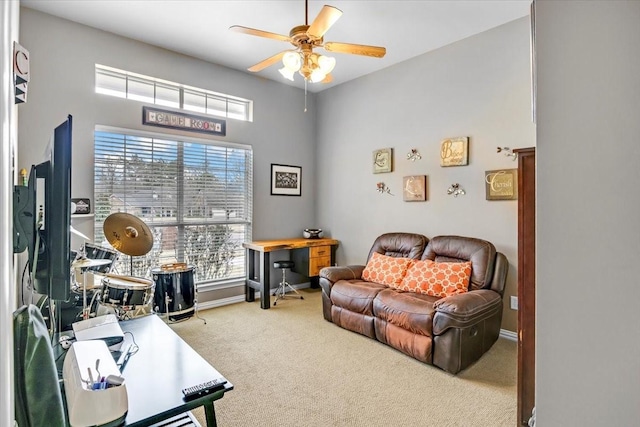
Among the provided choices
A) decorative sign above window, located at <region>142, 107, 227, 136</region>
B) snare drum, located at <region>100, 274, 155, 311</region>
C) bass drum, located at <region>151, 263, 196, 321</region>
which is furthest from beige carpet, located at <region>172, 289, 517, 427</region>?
decorative sign above window, located at <region>142, 107, 227, 136</region>

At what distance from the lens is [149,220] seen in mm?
3871

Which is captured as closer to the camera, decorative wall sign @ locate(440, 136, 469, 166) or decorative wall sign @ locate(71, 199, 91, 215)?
decorative wall sign @ locate(71, 199, 91, 215)

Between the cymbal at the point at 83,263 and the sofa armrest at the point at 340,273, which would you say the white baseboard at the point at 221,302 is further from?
the cymbal at the point at 83,263

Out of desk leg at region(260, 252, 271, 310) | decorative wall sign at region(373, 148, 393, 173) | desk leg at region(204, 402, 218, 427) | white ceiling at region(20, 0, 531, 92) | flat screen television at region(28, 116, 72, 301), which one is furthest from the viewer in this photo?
decorative wall sign at region(373, 148, 393, 173)

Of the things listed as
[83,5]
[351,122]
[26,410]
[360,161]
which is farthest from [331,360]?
[83,5]

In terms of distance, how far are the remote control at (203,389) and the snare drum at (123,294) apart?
1.57 m

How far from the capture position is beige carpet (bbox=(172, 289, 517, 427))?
83.2 inches

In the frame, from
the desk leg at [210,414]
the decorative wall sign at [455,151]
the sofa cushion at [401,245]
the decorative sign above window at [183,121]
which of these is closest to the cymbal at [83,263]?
the desk leg at [210,414]

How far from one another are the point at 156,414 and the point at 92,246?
7.80ft

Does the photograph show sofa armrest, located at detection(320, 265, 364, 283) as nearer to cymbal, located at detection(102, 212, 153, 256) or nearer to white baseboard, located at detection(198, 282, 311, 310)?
white baseboard, located at detection(198, 282, 311, 310)

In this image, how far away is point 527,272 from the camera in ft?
5.54

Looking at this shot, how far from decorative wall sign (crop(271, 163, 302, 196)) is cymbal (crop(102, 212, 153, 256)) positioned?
7.43 ft

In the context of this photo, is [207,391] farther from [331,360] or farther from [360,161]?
[360,161]

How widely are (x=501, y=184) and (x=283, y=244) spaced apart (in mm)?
2681
